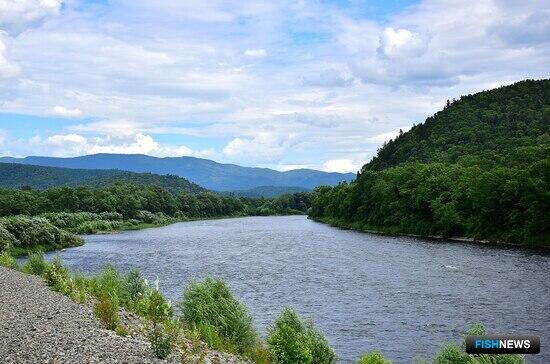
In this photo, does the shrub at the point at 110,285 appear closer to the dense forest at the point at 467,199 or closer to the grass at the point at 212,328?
the grass at the point at 212,328

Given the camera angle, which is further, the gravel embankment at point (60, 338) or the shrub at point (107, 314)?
the shrub at point (107, 314)

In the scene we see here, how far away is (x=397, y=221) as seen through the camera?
438 ft

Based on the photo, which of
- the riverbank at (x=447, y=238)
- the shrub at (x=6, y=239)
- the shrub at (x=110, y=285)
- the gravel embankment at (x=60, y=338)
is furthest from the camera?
the shrub at (x=6, y=239)

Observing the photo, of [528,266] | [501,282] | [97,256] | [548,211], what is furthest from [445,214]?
[97,256]

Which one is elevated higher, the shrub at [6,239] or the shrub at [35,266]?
the shrub at [35,266]

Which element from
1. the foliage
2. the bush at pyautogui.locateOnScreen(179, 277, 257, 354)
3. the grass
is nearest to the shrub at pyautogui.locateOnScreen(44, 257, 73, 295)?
the grass

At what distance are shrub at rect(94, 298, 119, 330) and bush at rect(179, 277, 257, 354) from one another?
4.24 meters

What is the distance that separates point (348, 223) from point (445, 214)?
55.5 meters

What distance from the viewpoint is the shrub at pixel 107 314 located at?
90.9 ft

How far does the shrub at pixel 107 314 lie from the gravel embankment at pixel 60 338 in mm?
396

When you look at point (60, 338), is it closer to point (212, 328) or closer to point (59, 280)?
point (212, 328)

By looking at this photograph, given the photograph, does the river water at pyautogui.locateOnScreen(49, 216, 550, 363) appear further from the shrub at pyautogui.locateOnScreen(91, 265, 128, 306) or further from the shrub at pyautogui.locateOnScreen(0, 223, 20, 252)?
the shrub at pyautogui.locateOnScreen(0, 223, 20, 252)

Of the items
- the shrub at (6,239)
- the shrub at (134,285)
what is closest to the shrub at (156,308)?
the shrub at (134,285)

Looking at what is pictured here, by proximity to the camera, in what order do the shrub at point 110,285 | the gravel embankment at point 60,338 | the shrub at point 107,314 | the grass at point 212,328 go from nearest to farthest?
the gravel embankment at point 60,338 → the grass at point 212,328 → the shrub at point 107,314 → the shrub at point 110,285
